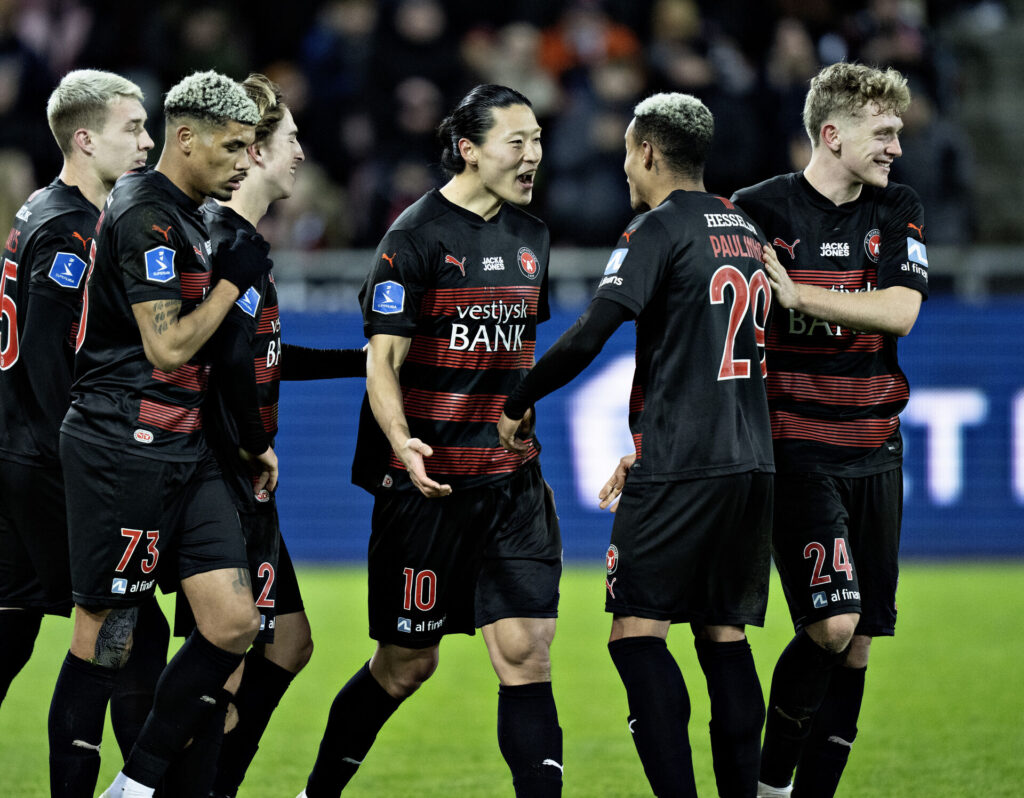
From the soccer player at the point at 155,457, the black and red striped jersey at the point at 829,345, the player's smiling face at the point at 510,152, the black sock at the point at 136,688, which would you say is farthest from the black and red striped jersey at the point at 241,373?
the black and red striped jersey at the point at 829,345

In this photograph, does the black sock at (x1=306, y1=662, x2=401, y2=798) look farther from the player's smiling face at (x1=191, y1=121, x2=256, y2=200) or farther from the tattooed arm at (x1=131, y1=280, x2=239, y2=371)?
the player's smiling face at (x1=191, y1=121, x2=256, y2=200)

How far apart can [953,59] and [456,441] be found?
36.6 feet

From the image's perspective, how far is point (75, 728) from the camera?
4.99 m

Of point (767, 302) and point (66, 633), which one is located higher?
point (767, 302)

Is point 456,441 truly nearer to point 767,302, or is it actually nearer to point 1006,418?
point 767,302

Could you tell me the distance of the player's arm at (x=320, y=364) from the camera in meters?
5.88

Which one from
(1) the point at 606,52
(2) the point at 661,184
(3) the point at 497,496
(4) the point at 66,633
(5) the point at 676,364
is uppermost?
(1) the point at 606,52

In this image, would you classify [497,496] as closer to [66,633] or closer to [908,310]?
[908,310]

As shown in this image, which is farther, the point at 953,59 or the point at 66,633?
the point at 953,59

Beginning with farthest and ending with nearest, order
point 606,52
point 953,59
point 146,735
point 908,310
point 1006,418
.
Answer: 1. point 953,59
2. point 606,52
3. point 1006,418
4. point 908,310
5. point 146,735

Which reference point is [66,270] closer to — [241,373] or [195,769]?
[241,373]

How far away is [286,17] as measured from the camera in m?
15.2

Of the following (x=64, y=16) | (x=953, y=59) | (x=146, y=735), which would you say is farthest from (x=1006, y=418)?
(x=64, y=16)

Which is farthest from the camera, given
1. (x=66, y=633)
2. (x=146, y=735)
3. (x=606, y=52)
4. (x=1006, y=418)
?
(x=606, y=52)
